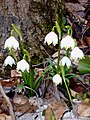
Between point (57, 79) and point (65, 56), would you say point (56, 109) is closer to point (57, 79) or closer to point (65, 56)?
point (57, 79)

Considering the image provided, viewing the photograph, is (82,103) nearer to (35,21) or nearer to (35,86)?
(35,86)

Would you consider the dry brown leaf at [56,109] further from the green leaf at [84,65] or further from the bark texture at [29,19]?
the bark texture at [29,19]

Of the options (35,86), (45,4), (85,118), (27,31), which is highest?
(45,4)

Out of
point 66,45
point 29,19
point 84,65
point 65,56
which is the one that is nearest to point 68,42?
point 66,45

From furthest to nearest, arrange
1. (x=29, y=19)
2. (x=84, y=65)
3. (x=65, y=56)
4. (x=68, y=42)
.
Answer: (x=29, y=19)
(x=84, y=65)
(x=65, y=56)
(x=68, y=42)

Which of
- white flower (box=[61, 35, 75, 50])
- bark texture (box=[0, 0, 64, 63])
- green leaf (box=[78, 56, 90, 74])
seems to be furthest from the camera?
bark texture (box=[0, 0, 64, 63])

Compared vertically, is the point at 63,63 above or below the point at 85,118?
above

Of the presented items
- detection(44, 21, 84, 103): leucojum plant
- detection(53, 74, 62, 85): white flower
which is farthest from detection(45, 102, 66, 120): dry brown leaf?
detection(53, 74, 62, 85): white flower

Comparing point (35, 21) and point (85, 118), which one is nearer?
point (85, 118)

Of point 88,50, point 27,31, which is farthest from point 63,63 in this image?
point 88,50

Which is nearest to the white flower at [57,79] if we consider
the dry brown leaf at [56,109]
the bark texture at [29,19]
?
the dry brown leaf at [56,109]

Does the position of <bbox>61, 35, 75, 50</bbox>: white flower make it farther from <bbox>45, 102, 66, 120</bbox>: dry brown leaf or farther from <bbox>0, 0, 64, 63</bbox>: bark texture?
<bbox>0, 0, 64, 63</bbox>: bark texture
